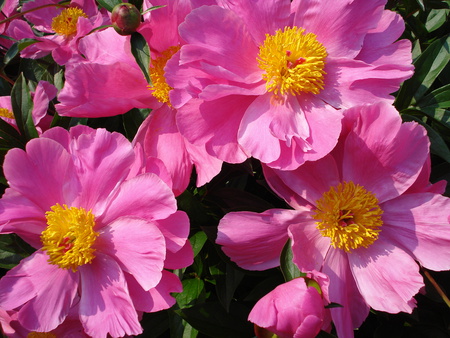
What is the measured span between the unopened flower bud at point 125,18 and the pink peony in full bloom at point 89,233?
0.21 metres

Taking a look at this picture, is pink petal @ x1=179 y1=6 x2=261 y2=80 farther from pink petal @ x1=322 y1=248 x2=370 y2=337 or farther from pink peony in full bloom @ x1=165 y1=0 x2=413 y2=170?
pink petal @ x1=322 y1=248 x2=370 y2=337

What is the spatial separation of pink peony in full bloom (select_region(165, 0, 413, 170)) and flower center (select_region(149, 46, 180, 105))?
9cm

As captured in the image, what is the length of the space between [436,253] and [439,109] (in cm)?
38

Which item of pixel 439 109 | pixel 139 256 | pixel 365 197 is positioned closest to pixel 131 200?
pixel 139 256

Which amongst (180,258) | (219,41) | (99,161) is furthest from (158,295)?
(219,41)

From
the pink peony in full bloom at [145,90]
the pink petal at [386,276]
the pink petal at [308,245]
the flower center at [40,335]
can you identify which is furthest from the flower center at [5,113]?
the pink petal at [386,276]

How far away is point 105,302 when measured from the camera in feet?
2.97

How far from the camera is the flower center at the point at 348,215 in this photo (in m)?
0.96

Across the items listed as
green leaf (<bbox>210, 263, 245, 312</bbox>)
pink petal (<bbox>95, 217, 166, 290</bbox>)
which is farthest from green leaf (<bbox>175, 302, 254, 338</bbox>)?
pink petal (<bbox>95, 217, 166, 290</bbox>)

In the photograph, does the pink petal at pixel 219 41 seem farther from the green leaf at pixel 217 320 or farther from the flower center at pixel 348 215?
the green leaf at pixel 217 320

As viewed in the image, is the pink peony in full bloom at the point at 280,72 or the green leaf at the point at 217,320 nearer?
the pink peony in full bloom at the point at 280,72

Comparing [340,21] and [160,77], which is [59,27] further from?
[340,21]

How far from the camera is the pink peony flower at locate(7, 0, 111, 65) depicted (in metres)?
1.29

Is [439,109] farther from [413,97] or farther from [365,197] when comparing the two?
[365,197]
